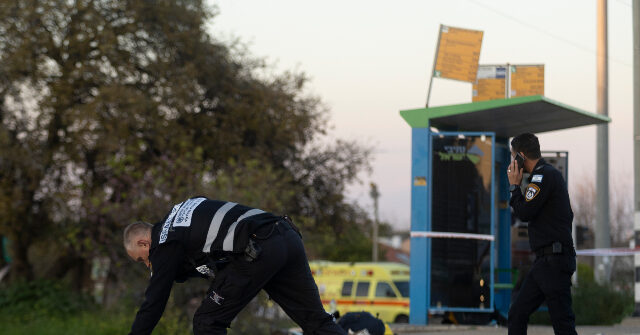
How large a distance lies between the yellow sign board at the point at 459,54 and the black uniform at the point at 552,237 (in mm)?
6017

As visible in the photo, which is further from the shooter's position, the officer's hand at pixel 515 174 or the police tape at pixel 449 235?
the police tape at pixel 449 235

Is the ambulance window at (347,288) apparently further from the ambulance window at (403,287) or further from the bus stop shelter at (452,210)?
the bus stop shelter at (452,210)

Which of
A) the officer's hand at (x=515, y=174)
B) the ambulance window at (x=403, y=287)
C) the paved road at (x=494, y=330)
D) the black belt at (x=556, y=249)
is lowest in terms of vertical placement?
the ambulance window at (x=403, y=287)

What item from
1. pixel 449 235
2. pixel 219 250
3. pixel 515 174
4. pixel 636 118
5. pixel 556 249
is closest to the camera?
pixel 219 250

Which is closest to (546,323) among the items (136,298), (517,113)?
(517,113)

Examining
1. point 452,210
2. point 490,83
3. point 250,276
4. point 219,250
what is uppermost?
point 490,83

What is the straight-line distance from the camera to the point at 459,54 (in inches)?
477

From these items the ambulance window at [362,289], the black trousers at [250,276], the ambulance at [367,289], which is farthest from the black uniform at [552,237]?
the ambulance window at [362,289]

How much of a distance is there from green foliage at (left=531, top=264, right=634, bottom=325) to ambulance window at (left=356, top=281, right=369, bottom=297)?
25.2 ft

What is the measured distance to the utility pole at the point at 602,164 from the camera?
17.1 m

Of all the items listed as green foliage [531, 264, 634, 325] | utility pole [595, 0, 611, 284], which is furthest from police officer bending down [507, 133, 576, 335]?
utility pole [595, 0, 611, 284]

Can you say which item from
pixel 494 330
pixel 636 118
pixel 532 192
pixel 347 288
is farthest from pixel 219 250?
pixel 347 288

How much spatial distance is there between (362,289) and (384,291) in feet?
1.84

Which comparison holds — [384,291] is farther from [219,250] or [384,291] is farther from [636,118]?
[219,250]
